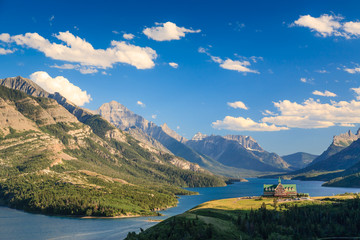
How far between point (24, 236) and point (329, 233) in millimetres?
165863

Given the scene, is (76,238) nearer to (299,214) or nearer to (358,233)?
Answer: (299,214)

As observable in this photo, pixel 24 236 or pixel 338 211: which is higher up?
pixel 338 211

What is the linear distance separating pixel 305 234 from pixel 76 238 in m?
121

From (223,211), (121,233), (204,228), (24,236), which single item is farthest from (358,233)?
(24,236)

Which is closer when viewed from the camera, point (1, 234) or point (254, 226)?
point (254, 226)

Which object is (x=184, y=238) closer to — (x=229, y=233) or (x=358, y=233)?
(x=229, y=233)

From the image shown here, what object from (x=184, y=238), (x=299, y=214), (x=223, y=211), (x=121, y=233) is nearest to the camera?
(x=184, y=238)

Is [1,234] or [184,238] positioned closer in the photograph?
[184,238]

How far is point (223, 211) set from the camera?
181 m

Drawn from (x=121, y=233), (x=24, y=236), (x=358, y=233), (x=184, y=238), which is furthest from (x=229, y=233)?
(x=24, y=236)

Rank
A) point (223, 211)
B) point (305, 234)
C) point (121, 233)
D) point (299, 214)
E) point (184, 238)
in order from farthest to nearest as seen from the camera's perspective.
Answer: point (121, 233)
point (223, 211)
point (299, 214)
point (305, 234)
point (184, 238)

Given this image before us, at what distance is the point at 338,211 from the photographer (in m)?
175

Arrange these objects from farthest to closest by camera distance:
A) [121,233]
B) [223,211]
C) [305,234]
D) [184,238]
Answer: [121,233], [223,211], [305,234], [184,238]

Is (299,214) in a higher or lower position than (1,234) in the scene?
higher
